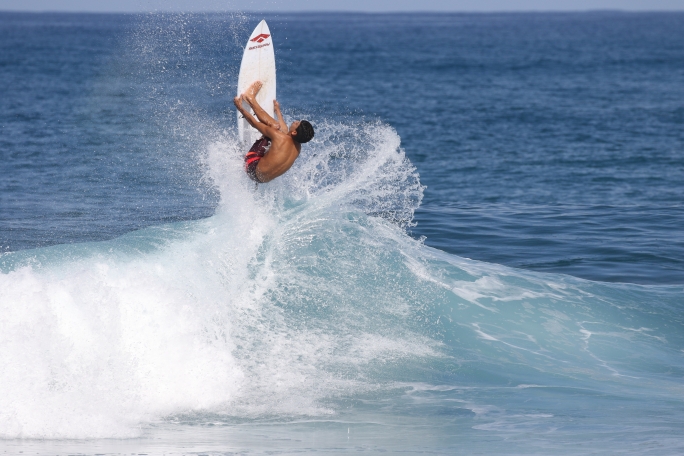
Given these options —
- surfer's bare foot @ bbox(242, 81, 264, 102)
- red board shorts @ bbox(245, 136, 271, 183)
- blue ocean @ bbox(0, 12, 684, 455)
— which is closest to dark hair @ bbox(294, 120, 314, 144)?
red board shorts @ bbox(245, 136, 271, 183)

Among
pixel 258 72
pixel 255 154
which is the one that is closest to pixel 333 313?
pixel 255 154

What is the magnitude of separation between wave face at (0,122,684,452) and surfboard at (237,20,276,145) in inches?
12.9

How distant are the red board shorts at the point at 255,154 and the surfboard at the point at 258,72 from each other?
2.23 ft

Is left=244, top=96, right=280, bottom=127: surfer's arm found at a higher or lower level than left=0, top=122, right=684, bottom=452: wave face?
higher

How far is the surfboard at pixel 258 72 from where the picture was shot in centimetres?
1066

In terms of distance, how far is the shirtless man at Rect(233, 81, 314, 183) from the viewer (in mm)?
9531

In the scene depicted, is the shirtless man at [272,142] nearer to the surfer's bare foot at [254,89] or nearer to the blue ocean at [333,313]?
the surfer's bare foot at [254,89]

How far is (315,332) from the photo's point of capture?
9516 mm

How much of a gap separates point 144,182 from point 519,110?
22.2m

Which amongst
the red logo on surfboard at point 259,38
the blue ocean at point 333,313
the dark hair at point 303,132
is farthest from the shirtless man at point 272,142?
the red logo on surfboard at point 259,38

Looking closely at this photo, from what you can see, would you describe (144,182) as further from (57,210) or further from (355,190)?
(355,190)

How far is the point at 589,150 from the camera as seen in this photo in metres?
26.3

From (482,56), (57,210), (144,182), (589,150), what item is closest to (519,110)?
(589,150)

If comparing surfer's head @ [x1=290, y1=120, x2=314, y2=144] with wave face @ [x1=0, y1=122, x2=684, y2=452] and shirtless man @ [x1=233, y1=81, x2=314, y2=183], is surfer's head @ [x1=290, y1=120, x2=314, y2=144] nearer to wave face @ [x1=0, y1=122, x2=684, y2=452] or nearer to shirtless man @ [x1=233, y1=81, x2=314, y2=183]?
shirtless man @ [x1=233, y1=81, x2=314, y2=183]
